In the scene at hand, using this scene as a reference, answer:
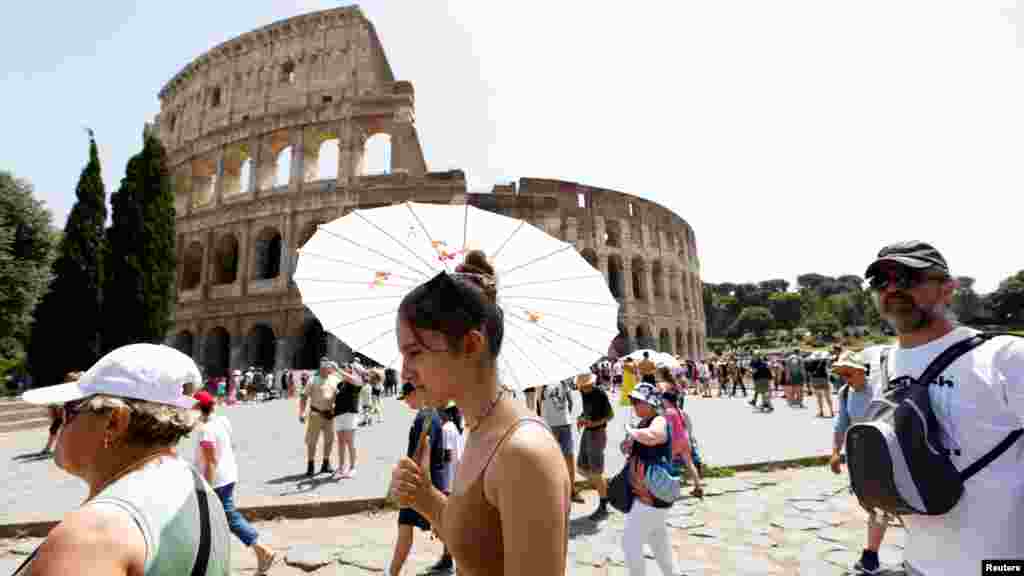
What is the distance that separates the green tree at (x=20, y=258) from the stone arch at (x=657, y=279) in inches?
1193

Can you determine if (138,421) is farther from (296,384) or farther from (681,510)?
(296,384)

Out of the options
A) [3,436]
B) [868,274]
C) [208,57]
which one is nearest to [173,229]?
[3,436]

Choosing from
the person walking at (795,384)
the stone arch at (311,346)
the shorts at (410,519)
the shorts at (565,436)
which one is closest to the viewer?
the shorts at (410,519)

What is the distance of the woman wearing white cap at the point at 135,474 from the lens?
3.36 ft

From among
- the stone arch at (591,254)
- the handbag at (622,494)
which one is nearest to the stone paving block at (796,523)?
the handbag at (622,494)

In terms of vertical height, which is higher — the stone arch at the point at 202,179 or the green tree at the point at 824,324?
the stone arch at the point at 202,179

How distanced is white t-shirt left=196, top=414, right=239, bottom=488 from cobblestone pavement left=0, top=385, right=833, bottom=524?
5.78 feet

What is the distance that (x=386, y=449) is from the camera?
843cm

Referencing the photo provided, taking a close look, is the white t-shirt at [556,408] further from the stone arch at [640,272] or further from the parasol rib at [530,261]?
the stone arch at [640,272]

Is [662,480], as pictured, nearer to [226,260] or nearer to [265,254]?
[265,254]

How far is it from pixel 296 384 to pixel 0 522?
49.6ft

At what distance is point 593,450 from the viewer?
17.4 ft

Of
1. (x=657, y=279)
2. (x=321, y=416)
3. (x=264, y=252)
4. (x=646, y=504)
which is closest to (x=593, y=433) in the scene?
(x=646, y=504)

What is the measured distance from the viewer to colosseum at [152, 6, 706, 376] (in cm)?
2444
